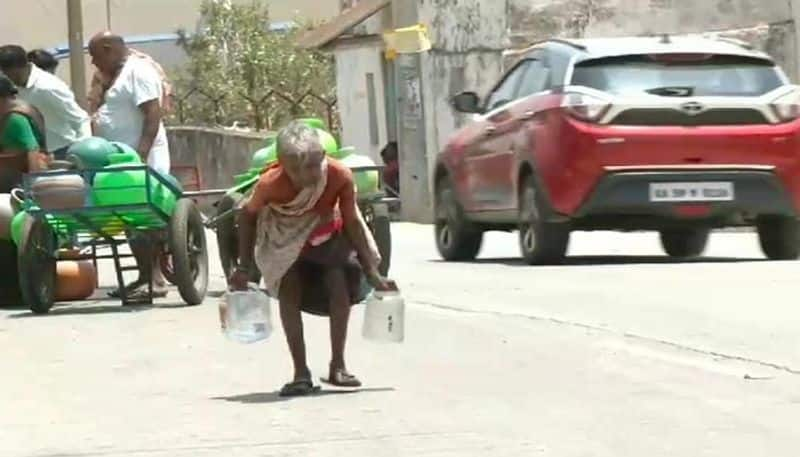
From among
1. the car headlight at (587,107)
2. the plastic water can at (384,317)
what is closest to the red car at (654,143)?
the car headlight at (587,107)

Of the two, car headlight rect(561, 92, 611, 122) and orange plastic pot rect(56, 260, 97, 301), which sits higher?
car headlight rect(561, 92, 611, 122)

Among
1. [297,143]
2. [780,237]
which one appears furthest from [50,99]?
[297,143]

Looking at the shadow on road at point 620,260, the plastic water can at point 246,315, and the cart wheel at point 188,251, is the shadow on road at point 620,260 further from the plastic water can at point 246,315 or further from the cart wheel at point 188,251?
the plastic water can at point 246,315

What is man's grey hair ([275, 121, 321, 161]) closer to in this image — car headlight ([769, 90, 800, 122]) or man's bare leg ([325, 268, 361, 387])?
man's bare leg ([325, 268, 361, 387])

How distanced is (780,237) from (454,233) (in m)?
2.99

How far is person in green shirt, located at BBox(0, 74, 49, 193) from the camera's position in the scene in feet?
49.4

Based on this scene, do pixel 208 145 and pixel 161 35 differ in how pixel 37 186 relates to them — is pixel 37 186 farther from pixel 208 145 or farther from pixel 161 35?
pixel 161 35

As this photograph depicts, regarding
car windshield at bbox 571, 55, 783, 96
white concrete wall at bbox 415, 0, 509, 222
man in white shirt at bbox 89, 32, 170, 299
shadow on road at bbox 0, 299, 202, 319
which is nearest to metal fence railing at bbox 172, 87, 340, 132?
white concrete wall at bbox 415, 0, 509, 222

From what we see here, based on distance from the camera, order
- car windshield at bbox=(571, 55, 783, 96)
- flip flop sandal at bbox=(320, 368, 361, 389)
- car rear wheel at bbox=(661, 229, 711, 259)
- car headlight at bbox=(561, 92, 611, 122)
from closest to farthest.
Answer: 1. flip flop sandal at bbox=(320, 368, 361, 389)
2. car headlight at bbox=(561, 92, 611, 122)
3. car windshield at bbox=(571, 55, 783, 96)
4. car rear wheel at bbox=(661, 229, 711, 259)

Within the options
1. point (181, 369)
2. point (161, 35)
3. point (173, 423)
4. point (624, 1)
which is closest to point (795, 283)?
point (181, 369)

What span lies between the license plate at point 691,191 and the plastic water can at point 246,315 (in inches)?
266

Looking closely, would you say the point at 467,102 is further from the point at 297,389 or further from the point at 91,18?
the point at 91,18

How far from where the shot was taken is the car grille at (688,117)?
53.5 feet

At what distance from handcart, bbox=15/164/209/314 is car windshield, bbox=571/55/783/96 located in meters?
3.47
